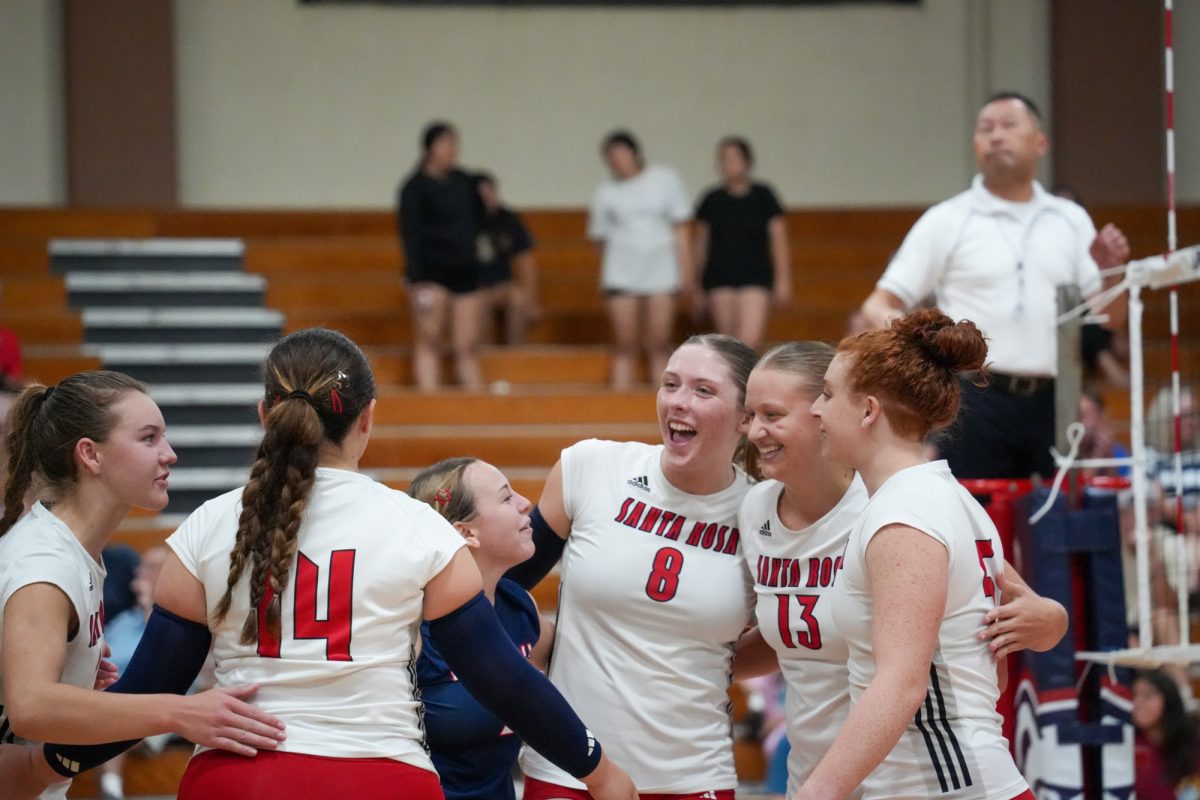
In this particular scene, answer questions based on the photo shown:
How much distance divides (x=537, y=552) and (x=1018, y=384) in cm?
222

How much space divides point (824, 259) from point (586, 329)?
2.07 m

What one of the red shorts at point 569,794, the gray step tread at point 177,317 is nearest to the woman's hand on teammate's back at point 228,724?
the red shorts at point 569,794

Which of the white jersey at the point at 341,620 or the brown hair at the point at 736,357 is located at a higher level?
the brown hair at the point at 736,357

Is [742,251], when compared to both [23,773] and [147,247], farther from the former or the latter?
[23,773]

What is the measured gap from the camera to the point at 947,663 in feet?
8.69

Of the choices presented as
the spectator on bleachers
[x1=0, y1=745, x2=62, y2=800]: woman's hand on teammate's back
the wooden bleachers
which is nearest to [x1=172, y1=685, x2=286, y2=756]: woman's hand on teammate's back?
[x1=0, y1=745, x2=62, y2=800]: woman's hand on teammate's back

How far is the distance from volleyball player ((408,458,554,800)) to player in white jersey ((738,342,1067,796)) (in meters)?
0.57

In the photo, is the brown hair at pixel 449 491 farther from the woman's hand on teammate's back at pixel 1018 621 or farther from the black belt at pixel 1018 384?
the black belt at pixel 1018 384

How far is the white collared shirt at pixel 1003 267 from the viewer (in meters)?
5.02

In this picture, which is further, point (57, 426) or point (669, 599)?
point (669, 599)

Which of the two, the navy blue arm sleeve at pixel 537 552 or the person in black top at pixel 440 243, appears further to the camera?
the person in black top at pixel 440 243

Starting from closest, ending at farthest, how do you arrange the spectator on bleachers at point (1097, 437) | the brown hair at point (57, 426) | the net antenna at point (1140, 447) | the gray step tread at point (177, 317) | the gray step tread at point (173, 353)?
the brown hair at point (57, 426)
the net antenna at point (1140, 447)
the spectator on bleachers at point (1097, 437)
the gray step tread at point (173, 353)
the gray step tread at point (177, 317)

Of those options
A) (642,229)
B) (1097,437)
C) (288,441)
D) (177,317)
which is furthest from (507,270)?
(288,441)

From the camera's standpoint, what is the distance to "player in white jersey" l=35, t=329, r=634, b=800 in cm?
251
